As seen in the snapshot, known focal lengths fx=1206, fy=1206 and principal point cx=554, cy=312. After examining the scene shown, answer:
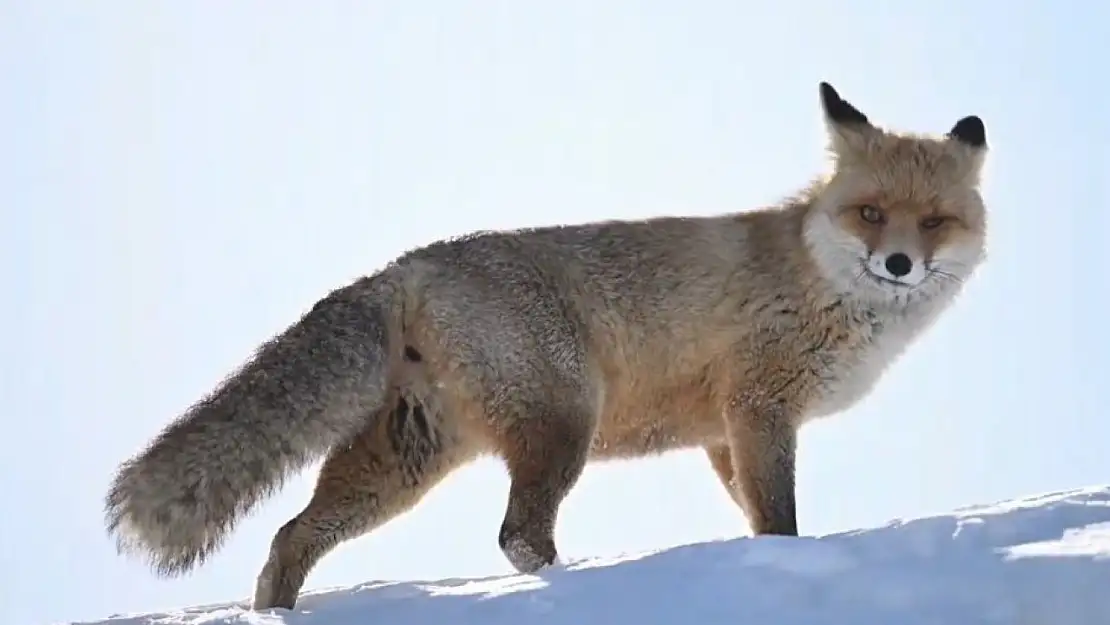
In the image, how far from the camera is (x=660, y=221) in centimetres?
751

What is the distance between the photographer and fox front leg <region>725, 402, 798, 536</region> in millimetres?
6520

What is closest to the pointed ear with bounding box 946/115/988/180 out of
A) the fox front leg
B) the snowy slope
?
the fox front leg

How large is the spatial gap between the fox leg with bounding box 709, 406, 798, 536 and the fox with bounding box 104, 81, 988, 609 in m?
0.01

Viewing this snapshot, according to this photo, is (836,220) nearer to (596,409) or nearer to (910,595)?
(596,409)

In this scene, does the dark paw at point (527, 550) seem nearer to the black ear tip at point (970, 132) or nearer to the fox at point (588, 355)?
the fox at point (588, 355)

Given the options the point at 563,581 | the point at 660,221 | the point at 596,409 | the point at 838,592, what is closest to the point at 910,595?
the point at 838,592

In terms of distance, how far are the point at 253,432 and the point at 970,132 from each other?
4626 millimetres

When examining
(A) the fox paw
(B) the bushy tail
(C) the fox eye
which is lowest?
(A) the fox paw

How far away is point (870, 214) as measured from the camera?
6887 mm

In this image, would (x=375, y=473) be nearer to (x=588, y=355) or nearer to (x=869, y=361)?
(x=588, y=355)

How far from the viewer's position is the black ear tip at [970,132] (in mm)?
7355

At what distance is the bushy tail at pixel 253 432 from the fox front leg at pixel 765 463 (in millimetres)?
1987

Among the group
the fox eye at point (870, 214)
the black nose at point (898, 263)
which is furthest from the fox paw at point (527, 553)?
the fox eye at point (870, 214)

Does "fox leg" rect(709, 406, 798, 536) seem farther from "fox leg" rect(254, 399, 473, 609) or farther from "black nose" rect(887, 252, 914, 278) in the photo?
"fox leg" rect(254, 399, 473, 609)
